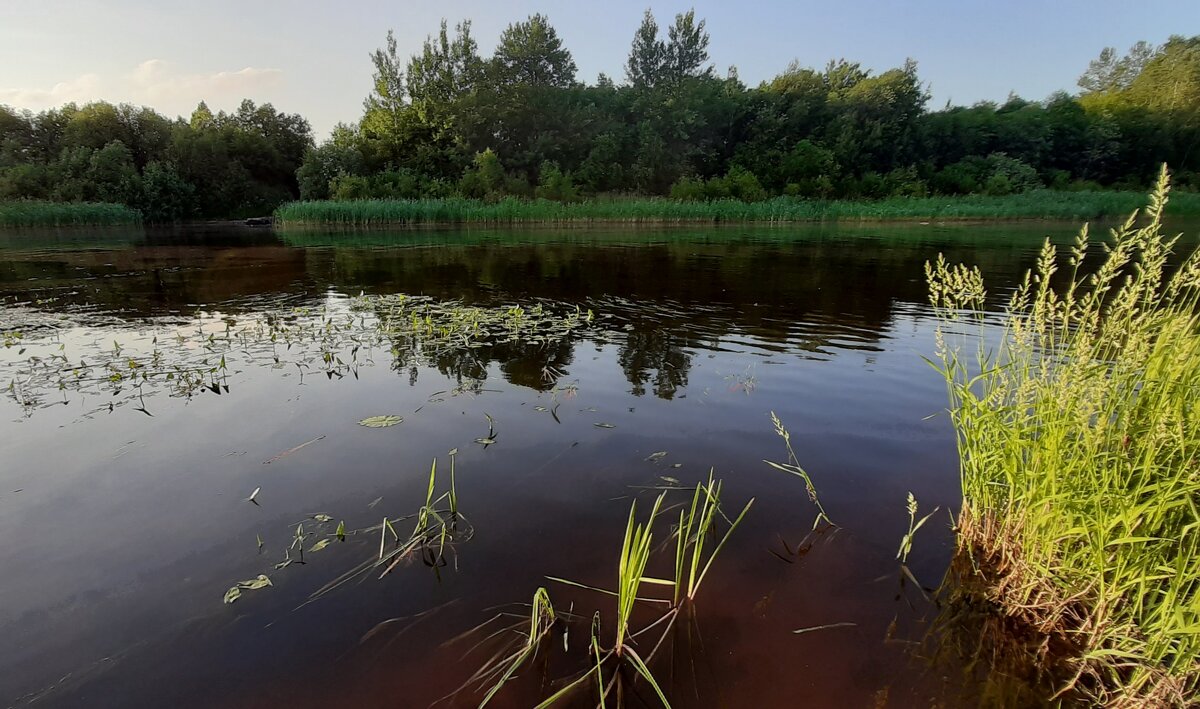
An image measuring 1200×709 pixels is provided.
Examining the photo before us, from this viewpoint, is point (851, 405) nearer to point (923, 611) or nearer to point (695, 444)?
point (695, 444)

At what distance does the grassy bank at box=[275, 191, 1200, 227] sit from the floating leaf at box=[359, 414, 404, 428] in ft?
107

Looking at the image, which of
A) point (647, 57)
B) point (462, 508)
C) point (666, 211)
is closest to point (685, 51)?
point (647, 57)

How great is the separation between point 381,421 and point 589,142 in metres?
58.1

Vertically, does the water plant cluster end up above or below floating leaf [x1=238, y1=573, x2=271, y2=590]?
above

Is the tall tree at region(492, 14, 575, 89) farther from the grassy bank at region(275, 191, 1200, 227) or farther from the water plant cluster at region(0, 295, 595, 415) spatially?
the water plant cluster at region(0, 295, 595, 415)

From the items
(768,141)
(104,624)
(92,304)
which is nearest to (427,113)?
(768,141)

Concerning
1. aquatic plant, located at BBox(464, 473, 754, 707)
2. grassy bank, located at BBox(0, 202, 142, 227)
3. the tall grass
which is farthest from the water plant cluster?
grassy bank, located at BBox(0, 202, 142, 227)

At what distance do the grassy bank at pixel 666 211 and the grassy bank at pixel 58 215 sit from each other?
1104 centimetres

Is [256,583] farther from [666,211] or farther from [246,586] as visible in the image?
[666,211]

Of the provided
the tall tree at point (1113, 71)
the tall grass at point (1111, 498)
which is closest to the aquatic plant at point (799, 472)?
the tall grass at point (1111, 498)

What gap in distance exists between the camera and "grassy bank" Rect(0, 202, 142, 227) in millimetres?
33594

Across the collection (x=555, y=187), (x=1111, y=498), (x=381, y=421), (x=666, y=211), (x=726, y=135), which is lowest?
(x=381, y=421)

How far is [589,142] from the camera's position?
191ft

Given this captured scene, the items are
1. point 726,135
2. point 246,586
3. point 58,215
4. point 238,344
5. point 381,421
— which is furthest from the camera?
point 726,135
